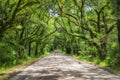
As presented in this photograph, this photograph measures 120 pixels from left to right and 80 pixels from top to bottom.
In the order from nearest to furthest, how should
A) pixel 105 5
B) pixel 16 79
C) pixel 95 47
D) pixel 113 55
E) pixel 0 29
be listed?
pixel 16 79
pixel 0 29
pixel 113 55
pixel 105 5
pixel 95 47

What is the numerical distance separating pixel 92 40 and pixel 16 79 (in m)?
19.1

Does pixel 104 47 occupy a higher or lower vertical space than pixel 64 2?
lower

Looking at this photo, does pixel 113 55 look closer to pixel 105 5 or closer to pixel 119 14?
pixel 119 14

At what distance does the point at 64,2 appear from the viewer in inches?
1409

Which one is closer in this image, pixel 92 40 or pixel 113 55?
pixel 113 55

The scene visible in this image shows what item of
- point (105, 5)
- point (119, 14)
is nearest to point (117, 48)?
point (119, 14)

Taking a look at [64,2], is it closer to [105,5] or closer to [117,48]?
[105,5]

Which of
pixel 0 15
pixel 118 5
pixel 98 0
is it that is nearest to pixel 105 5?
pixel 98 0

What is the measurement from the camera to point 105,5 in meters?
31.8

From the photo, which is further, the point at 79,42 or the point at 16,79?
the point at 79,42

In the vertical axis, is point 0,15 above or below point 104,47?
above

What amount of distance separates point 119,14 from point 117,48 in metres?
5.29

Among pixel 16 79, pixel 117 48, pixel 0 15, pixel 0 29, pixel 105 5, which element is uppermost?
A: pixel 105 5

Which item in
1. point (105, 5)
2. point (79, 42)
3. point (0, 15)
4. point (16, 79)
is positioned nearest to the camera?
point (16, 79)
